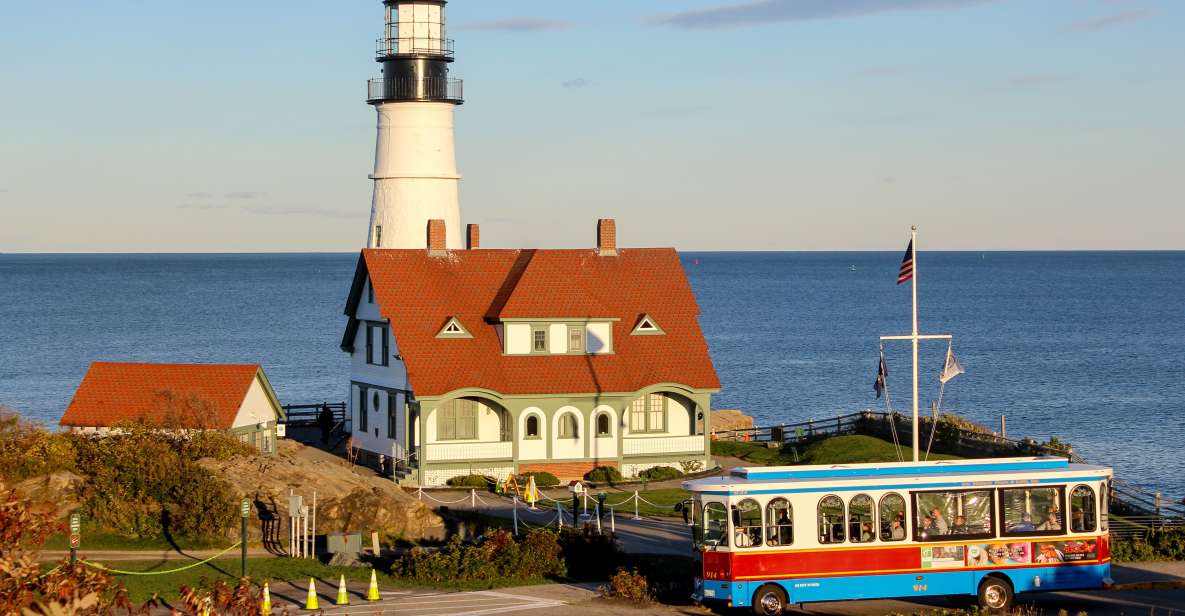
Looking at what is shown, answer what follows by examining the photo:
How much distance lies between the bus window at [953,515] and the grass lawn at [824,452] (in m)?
18.0

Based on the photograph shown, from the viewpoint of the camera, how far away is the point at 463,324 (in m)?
46.8

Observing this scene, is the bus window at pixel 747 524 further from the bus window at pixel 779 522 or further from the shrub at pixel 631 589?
the shrub at pixel 631 589

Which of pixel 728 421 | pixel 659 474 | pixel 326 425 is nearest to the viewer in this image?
pixel 659 474

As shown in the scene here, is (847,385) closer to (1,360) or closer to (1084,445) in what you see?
(1084,445)

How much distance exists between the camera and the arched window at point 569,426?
45750 millimetres

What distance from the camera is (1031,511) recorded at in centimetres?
2703

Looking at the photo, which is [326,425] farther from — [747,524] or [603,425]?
[747,524]

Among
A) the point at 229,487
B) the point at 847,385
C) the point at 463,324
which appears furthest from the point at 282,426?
the point at 847,385

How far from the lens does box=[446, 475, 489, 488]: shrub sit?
44.0 meters

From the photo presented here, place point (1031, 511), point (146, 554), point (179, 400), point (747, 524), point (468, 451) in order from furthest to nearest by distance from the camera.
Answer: point (468, 451)
point (179, 400)
point (146, 554)
point (1031, 511)
point (747, 524)

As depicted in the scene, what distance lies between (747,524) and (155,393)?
22.9 metres

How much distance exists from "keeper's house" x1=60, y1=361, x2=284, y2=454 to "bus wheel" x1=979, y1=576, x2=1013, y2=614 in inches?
880

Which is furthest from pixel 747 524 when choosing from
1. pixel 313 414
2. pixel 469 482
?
pixel 313 414

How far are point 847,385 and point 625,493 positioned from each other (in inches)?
1926
